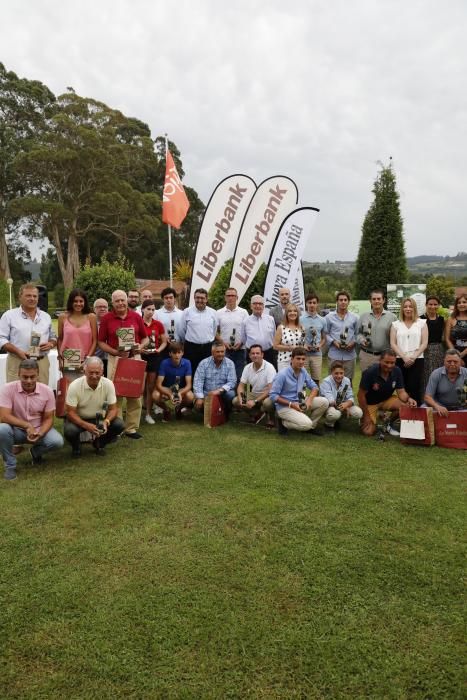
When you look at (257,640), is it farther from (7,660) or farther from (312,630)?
(7,660)

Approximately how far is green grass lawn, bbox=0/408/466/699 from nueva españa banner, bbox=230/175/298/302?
16.6 feet

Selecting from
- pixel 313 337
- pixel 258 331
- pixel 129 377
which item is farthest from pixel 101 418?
pixel 313 337

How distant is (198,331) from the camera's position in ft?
20.3

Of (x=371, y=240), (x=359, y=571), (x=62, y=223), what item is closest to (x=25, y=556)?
(x=359, y=571)

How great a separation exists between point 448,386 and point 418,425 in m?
0.54

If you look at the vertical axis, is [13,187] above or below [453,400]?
above

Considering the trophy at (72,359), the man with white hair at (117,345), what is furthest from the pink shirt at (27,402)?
the man with white hair at (117,345)

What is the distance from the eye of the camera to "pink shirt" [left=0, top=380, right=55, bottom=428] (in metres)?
4.33

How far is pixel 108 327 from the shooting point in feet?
17.8

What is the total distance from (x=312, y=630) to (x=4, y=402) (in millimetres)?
3177

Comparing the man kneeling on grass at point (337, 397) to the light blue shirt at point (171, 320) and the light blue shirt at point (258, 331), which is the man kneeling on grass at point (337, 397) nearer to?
the light blue shirt at point (258, 331)

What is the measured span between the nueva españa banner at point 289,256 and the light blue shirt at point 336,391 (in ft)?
10.4

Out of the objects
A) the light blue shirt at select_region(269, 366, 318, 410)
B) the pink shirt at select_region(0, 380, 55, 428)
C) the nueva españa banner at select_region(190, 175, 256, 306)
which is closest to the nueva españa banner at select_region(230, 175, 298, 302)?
the nueva españa banner at select_region(190, 175, 256, 306)

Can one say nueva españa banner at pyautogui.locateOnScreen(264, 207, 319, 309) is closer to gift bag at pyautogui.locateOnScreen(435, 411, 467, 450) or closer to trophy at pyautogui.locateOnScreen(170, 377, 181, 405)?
trophy at pyautogui.locateOnScreen(170, 377, 181, 405)
